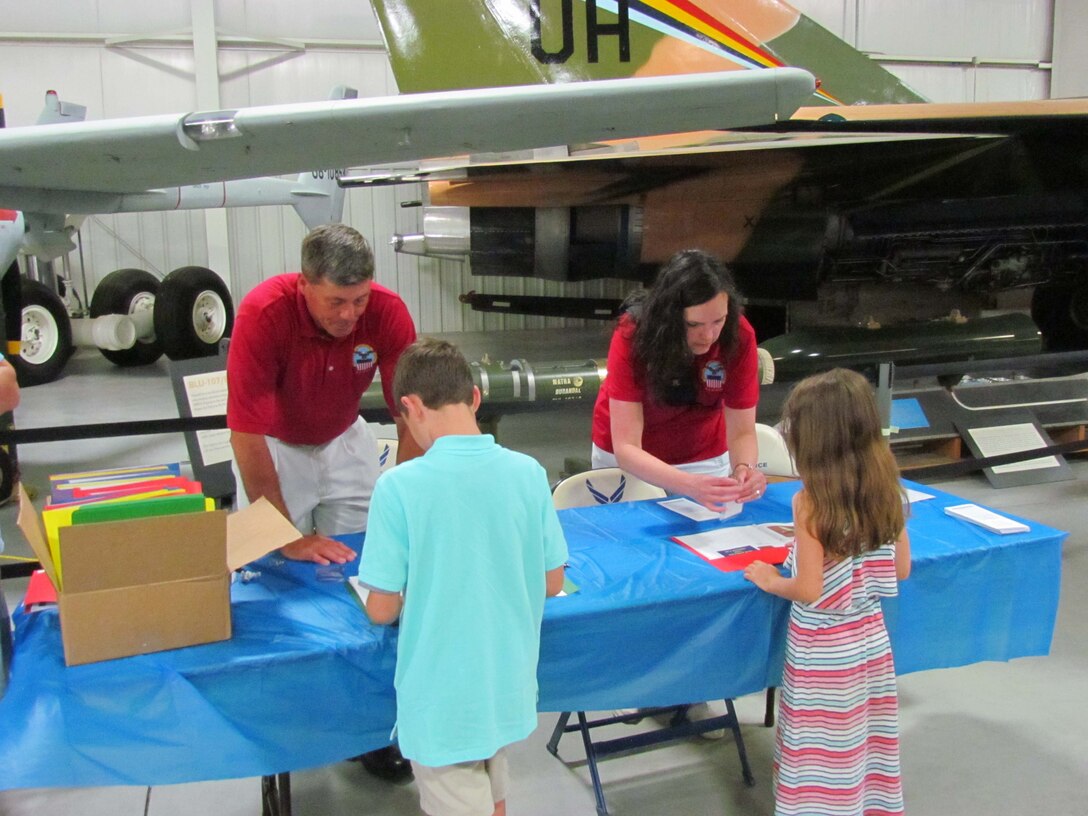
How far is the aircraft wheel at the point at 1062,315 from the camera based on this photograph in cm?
787

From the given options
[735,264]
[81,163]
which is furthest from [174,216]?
[81,163]

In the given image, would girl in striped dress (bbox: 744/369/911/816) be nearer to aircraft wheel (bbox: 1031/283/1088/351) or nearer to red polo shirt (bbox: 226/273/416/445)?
red polo shirt (bbox: 226/273/416/445)

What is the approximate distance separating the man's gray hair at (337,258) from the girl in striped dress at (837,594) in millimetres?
1052

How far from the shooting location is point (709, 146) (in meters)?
5.39

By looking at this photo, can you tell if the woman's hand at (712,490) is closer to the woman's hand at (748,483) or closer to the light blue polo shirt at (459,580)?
the woman's hand at (748,483)

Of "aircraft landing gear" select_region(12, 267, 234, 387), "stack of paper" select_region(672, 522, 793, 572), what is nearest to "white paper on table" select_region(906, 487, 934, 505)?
"stack of paper" select_region(672, 522, 793, 572)

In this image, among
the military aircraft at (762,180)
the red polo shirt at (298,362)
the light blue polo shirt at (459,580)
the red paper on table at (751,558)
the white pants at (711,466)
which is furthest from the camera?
the military aircraft at (762,180)

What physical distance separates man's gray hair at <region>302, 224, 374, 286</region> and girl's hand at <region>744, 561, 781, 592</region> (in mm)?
1130

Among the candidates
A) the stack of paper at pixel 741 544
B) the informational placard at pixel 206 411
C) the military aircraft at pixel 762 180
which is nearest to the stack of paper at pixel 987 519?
the stack of paper at pixel 741 544

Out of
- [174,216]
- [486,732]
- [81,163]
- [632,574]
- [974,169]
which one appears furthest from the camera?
[174,216]

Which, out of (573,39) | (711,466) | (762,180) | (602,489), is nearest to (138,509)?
(602,489)

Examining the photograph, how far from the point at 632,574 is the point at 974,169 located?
5833mm

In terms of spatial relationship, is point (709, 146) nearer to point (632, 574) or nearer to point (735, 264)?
point (735, 264)

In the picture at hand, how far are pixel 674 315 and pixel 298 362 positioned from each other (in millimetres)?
1056
